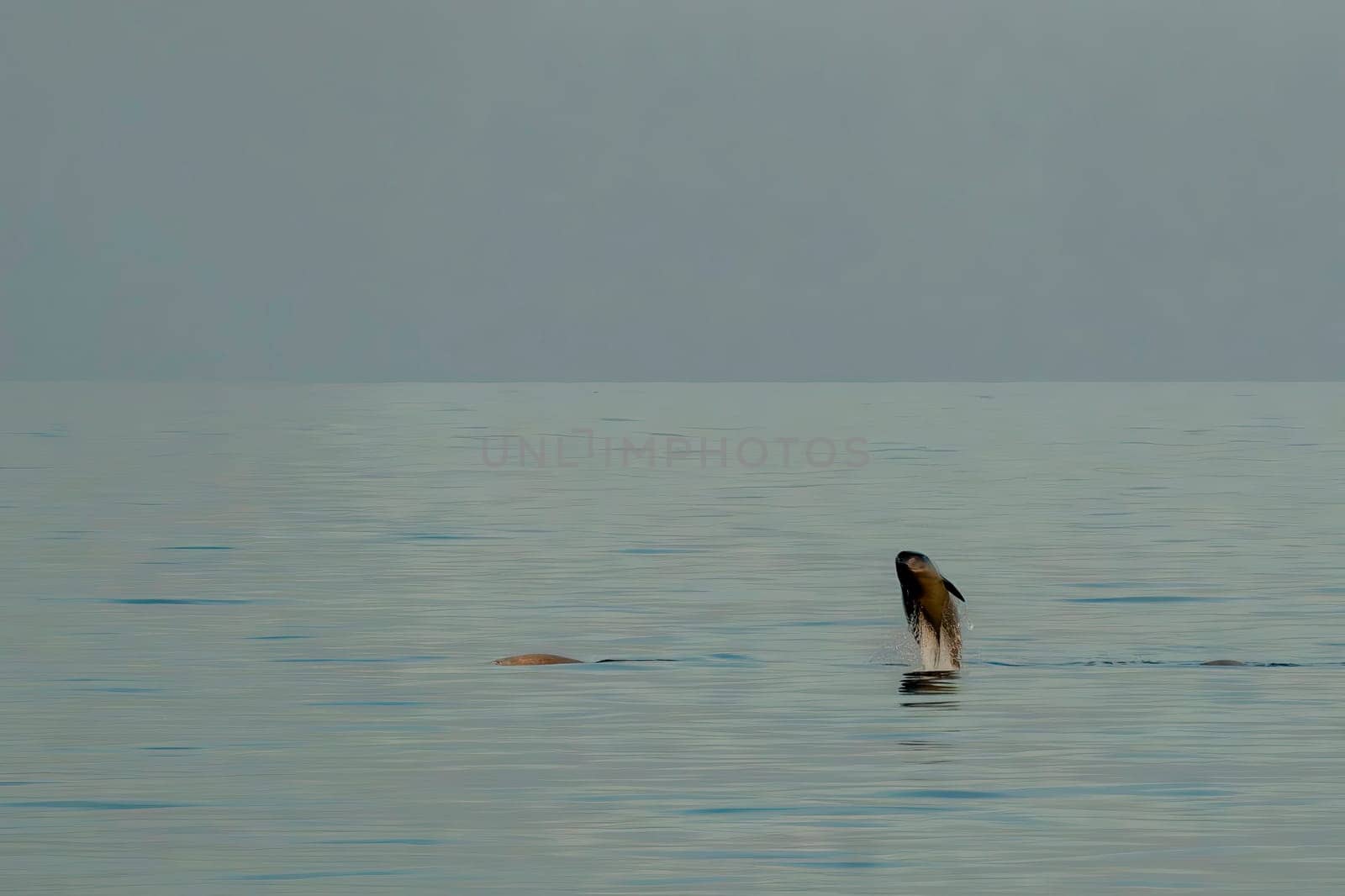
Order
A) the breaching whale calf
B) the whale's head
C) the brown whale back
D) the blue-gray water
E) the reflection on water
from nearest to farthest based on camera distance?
the blue-gray water → the reflection on water → the breaching whale calf → the whale's head → the brown whale back

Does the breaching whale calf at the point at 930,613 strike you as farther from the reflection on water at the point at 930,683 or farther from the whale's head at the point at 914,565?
the reflection on water at the point at 930,683

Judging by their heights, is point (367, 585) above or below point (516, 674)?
above

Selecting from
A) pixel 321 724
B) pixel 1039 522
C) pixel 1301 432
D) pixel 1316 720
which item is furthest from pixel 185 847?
pixel 1301 432

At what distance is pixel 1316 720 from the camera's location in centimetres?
2339

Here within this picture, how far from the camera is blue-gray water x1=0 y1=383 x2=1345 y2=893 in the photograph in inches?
689

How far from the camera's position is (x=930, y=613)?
27156mm

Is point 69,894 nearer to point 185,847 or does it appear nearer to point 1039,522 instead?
point 185,847

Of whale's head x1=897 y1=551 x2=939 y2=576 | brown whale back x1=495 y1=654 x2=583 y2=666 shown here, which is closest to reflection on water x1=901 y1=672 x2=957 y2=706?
whale's head x1=897 y1=551 x2=939 y2=576

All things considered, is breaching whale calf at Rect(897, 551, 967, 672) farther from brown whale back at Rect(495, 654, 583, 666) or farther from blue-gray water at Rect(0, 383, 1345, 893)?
brown whale back at Rect(495, 654, 583, 666)

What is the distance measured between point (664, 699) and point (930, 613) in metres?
3.55

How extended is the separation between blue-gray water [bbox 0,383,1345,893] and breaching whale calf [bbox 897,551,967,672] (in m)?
0.62

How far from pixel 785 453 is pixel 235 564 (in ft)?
178

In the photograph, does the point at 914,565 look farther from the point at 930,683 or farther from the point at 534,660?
the point at 534,660

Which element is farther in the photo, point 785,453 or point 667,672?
point 785,453
